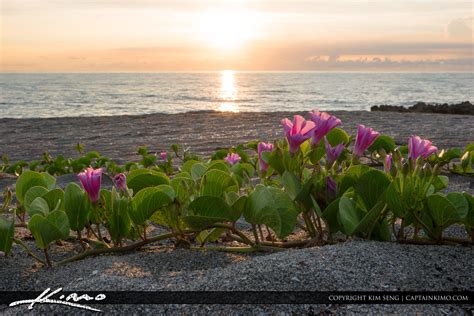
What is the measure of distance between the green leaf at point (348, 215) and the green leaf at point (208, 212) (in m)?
0.33

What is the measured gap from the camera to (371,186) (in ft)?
5.46

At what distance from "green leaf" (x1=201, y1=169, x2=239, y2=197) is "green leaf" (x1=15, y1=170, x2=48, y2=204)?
0.71 metres

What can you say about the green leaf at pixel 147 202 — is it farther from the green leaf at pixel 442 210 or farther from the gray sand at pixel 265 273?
the green leaf at pixel 442 210

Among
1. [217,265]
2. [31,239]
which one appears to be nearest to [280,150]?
[217,265]

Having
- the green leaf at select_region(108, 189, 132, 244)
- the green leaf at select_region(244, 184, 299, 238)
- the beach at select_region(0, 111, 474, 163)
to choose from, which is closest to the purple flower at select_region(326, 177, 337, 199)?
the green leaf at select_region(244, 184, 299, 238)

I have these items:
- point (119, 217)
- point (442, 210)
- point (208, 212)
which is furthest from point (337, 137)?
point (119, 217)

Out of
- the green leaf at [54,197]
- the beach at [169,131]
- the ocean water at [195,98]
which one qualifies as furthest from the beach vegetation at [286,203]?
the ocean water at [195,98]

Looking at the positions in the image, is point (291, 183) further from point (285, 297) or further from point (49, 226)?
point (49, 226)

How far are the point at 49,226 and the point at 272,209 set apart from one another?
672mm

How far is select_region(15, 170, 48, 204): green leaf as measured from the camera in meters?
2.02

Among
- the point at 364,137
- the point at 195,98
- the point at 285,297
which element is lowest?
the point at 195,98

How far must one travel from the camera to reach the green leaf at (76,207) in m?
1.75

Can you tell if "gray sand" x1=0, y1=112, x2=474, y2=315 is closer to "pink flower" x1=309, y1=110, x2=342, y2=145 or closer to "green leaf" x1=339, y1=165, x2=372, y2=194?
"green leaf" x1=339, y1=165, x2=372, y2=194

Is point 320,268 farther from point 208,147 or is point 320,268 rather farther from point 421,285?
point 208,147
